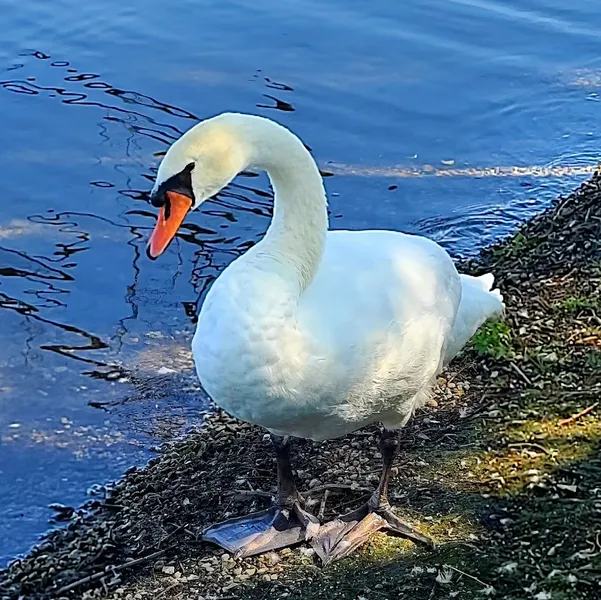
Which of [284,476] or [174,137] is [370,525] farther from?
[174,137]

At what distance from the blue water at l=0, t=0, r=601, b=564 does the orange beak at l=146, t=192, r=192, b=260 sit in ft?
6.32

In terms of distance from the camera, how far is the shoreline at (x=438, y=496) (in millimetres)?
4012

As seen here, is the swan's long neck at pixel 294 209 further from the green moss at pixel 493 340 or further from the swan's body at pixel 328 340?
the green moss at pixel 493 340

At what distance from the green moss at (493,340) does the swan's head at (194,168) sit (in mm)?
2090

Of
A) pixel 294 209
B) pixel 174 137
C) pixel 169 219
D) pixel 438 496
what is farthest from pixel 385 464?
pixel 174 137

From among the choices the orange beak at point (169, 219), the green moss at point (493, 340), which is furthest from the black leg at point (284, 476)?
the green moss at point (493, 340)

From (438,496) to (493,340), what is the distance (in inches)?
45.6

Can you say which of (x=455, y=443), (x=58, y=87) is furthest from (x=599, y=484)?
(x=58, y=87)

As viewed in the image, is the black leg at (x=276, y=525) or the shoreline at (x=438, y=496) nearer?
the shoreline at (x=438, y=496)

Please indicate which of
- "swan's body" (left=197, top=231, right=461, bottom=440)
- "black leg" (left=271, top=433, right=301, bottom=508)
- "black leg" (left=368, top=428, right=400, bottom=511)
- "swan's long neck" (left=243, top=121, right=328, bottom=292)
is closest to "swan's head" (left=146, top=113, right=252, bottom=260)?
"swan's long neck" (left=243, top=121, right=328, bottom=292)

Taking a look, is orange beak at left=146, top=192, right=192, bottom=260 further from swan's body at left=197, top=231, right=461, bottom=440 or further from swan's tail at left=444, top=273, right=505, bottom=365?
swan's tail at left=444, top=273, right=505, bottom=365

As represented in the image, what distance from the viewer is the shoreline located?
158 inches

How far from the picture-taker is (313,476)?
483 cm

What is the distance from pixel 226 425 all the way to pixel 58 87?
482 cm
